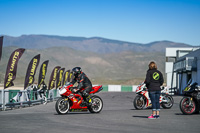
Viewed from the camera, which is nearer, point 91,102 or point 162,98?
point 91,102

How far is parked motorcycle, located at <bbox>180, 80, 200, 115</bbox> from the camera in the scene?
13.9 metres

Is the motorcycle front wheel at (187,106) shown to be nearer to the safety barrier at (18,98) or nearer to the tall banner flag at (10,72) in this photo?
the safety barrier at (18,98)

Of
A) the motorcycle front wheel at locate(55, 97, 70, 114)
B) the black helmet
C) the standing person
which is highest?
the black helmet

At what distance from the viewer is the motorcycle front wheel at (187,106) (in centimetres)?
1400

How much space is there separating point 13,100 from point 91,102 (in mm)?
6790

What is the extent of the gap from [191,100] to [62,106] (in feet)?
15.8

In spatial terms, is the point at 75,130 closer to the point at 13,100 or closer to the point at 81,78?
the point at 81,78

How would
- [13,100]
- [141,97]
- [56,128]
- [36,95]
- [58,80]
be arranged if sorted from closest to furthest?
1. [56,128]
2. [141,97]
3. [13,100]
4. [36,95]
5. [58,80]

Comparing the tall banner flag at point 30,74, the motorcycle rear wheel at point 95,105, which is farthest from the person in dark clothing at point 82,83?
the tall banner flag at point 30,74

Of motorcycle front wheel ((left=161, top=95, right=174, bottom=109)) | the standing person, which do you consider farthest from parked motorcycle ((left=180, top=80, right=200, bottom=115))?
motorcycle front wheel ((left=161, top=95, right=174, bottom=109))

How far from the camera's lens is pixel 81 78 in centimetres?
1477

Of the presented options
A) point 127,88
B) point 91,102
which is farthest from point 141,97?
point 127,88

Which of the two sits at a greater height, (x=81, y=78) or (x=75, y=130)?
(x=81, y=78)

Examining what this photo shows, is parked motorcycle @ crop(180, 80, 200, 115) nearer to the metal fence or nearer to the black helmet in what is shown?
the black helmet
